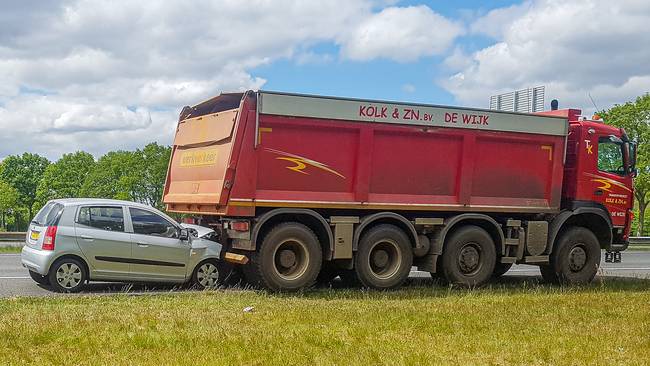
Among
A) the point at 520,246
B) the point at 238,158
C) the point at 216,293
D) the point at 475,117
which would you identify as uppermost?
the point at 475,117

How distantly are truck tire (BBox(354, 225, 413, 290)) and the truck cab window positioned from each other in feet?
13.7

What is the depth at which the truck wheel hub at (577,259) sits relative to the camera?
12.9 m

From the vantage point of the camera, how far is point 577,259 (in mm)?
12992

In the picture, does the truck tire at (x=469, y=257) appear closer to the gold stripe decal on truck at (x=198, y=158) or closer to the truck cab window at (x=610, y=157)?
the truck cab window at (x=610, y=157)

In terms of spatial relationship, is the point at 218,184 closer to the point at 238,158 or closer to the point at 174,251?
the point at 238,158

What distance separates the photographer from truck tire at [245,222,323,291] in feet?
34.0

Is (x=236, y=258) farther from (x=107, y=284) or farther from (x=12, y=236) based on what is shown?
(x=12, y=236)

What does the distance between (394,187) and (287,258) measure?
206 centimetres

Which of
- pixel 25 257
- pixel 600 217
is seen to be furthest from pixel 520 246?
pixel 25 257

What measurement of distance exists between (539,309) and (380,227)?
114 inches

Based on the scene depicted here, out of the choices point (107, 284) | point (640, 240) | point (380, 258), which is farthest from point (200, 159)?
point (640, 240)

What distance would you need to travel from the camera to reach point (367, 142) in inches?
433

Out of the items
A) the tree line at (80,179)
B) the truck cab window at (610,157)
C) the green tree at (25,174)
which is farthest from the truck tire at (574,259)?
the green tree at (25,174)

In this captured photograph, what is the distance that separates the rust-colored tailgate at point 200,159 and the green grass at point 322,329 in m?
1.65
